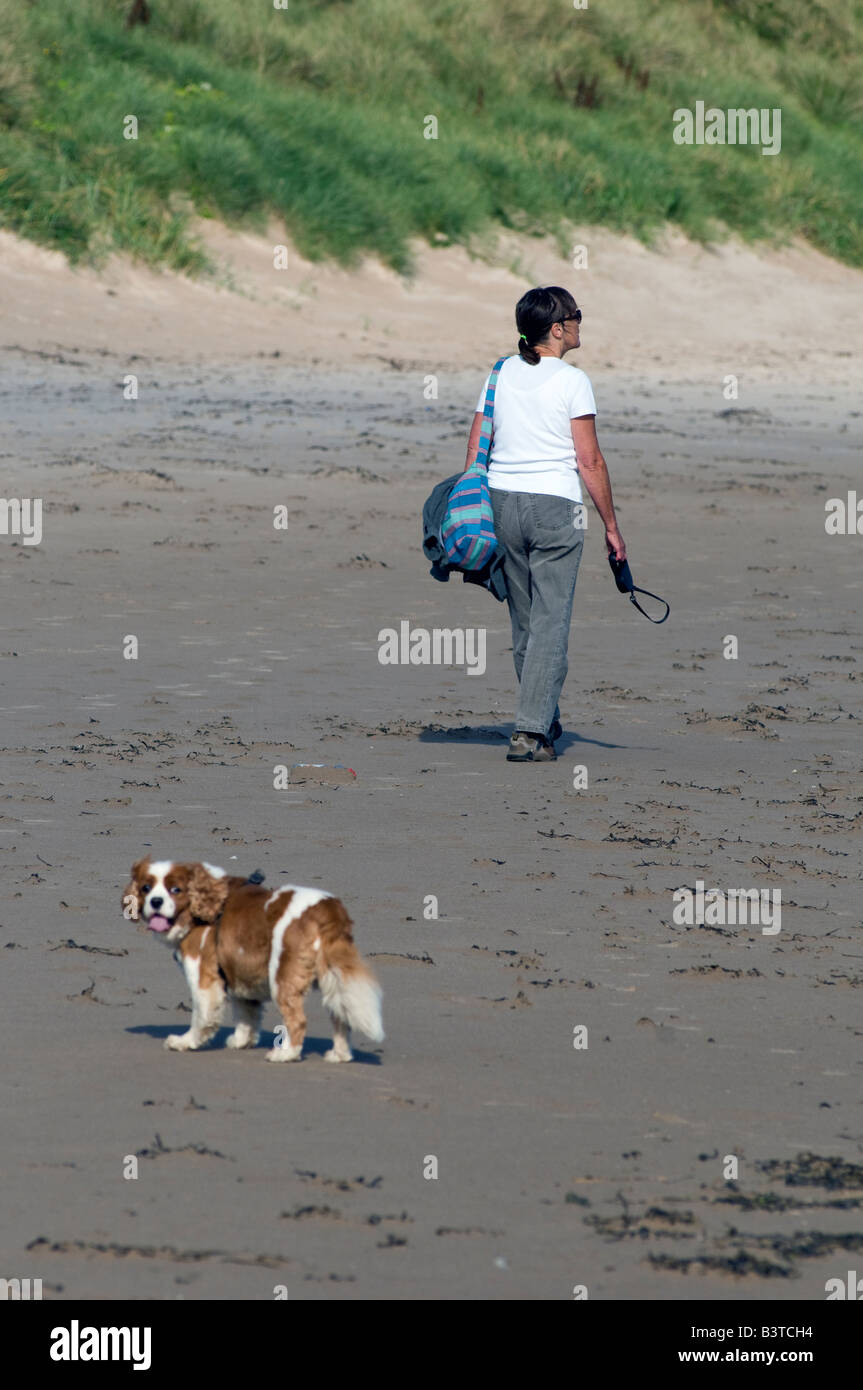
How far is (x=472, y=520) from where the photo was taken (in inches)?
301

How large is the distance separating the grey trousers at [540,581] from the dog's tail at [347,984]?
3411mm

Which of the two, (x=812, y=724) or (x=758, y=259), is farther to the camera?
(x=758, y=259)

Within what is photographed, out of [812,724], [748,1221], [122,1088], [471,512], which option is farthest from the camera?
[812,724]

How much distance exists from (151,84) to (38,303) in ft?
19.5

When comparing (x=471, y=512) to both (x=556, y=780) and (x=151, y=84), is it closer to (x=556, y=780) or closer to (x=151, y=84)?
(x=556, y=780)

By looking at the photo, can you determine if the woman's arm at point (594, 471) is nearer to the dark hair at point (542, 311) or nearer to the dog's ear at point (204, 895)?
the dark hair at point (542, 311)

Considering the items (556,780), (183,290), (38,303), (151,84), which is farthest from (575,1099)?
(151,84)

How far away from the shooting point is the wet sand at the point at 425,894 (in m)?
3.76

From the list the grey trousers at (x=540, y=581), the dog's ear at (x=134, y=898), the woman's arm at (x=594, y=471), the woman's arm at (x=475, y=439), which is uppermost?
the woman's arm at (x=475, y=439)

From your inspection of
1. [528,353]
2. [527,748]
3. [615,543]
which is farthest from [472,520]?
[527,748]

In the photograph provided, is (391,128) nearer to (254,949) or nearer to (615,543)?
(615,543)

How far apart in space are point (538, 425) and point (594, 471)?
27 centimetres

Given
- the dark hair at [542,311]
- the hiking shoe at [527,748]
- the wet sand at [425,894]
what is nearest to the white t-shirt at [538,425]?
the dark hair at [542,311]
